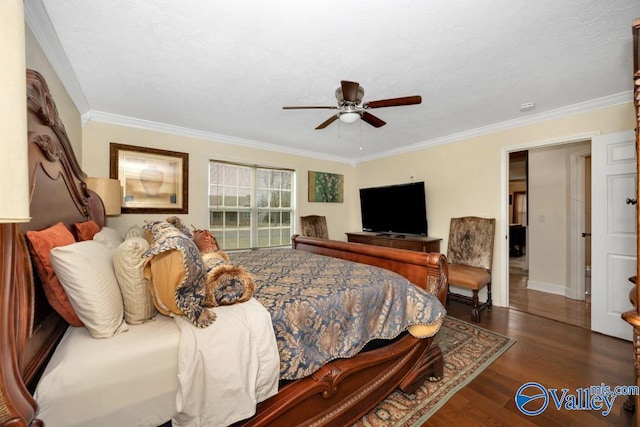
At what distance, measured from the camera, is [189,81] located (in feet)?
8.11

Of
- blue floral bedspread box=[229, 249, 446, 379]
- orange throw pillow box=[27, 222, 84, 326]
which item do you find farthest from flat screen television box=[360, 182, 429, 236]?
orange throw pillow box=[27, 222, 84, 326]

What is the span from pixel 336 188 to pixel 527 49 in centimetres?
386

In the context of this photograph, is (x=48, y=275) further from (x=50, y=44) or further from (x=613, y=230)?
(x=613, y=230)

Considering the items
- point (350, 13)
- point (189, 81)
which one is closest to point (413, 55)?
point (350, 13)

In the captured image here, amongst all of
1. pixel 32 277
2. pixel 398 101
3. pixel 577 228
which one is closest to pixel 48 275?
pixel 32 277

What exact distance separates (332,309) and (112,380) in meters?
1.01

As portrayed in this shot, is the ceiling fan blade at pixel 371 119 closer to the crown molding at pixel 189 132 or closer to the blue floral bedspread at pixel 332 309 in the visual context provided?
the blue floral bedspread at pixel 332 309

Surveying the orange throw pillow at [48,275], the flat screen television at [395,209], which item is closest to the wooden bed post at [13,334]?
the orange throw pillow at [48,275]

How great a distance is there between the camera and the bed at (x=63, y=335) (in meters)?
0.73

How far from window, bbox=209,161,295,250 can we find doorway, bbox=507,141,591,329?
3.87m

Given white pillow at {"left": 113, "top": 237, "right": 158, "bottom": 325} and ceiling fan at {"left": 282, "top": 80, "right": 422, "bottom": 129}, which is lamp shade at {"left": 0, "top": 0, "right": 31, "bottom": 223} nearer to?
white pillow at {"left": 113, "top": 237, "right": 158, "bottom": 325}

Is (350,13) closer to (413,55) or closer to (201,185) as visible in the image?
(413,55)

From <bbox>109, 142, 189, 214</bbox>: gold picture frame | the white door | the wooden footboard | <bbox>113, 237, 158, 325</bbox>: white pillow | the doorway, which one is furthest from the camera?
the doorway

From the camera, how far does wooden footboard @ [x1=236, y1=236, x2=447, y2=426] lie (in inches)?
52.1
